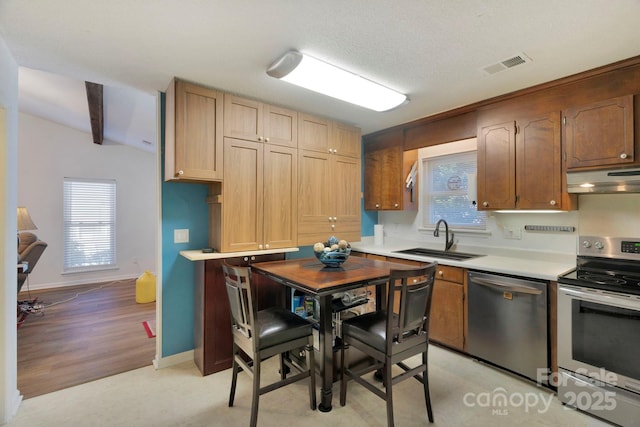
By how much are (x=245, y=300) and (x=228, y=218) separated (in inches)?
37.3

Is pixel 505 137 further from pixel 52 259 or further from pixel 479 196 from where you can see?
pixel 52 259

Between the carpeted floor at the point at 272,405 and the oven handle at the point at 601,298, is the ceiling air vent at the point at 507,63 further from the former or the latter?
the carpeted floor at the point at 272,405

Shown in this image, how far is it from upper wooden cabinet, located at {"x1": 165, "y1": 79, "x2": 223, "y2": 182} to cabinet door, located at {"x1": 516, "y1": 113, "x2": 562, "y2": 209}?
2.64m

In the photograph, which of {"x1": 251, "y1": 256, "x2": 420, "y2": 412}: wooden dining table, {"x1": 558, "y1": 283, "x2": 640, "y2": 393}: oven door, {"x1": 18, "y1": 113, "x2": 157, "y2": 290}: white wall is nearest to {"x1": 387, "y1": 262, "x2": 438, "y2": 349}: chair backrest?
{"x1": 251, "y1": 256, "x2": 420, "y2": 412}: wooden dining table

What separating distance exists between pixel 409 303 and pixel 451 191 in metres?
2.27

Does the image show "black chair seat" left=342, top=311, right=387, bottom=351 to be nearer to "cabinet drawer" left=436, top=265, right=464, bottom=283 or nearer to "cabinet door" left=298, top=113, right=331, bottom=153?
"cabinet drawer" left=436, top=265, right=464, bottom=283

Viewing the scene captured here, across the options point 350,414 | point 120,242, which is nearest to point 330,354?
point 350,414

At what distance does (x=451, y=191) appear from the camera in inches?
139

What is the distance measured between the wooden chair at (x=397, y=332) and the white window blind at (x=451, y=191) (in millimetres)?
1860

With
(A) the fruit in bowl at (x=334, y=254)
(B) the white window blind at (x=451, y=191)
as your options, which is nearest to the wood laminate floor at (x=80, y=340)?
(A) the fruit in bowl at (x=334, y=254)

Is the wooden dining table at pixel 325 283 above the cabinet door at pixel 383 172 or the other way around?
the other way around

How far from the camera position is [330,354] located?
1953 millimetres

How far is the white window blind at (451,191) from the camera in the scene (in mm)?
3341

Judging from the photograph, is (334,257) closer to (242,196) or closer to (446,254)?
(242,196)
